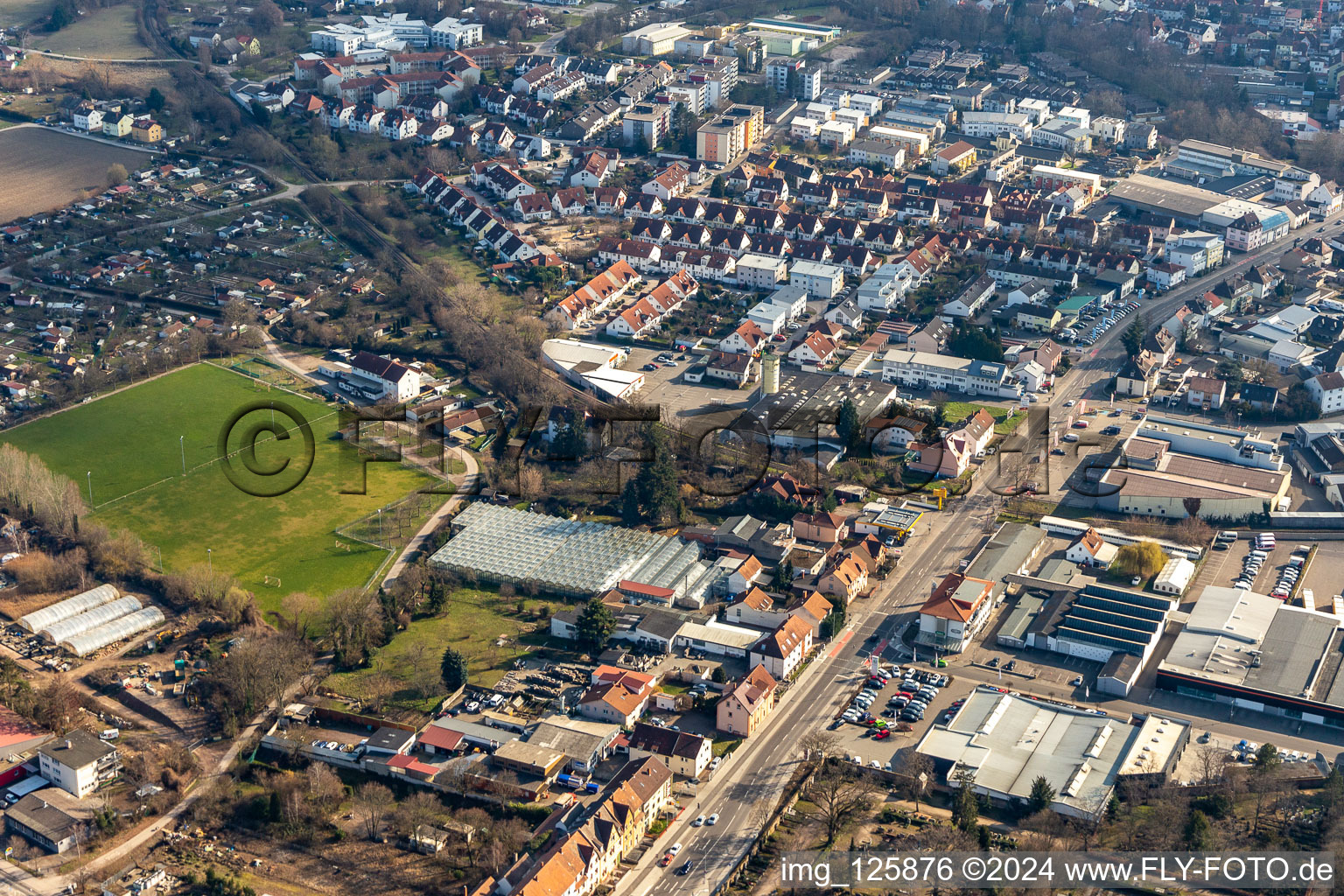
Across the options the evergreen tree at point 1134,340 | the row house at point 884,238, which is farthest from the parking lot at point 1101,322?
the row house at point 884,238

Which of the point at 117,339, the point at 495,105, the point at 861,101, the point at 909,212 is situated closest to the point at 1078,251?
the point at 909,212

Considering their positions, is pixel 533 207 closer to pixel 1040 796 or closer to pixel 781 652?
pixel 781 652

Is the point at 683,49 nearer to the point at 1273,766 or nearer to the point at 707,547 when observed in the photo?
the point at 707,547

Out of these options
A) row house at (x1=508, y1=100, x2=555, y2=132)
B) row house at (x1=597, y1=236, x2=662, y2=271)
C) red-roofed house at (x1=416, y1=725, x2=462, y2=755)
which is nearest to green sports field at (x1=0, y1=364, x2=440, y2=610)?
red-roofed house at (x1=416, y1=725, x2=462, y2=755)

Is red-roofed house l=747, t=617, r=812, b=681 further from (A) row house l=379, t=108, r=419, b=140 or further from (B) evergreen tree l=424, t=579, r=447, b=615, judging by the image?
(A) row house l=379, t=108, r=419, b=140

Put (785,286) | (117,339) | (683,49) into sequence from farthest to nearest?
(683,49) → (785,286) → (117,339)

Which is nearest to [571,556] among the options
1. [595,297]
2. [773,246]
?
[595,297]
